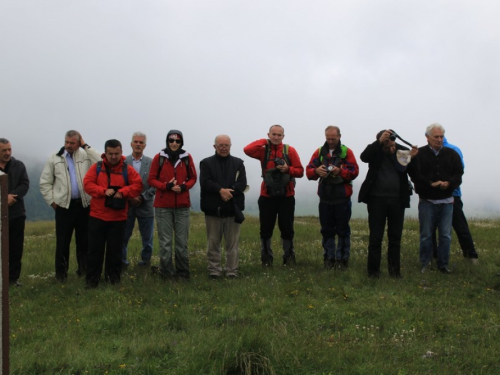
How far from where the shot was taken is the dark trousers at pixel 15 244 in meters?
9.31

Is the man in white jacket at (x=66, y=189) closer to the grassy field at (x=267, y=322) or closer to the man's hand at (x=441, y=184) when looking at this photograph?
the grassy field at (x=267, y=322)

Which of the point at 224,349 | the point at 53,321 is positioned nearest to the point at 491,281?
the point at 224,349

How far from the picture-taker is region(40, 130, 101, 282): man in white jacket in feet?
31.0

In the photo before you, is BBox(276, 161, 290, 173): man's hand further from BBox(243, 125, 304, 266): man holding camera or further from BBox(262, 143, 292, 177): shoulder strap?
BBox(262, 143, 292, 177): shoulder strap

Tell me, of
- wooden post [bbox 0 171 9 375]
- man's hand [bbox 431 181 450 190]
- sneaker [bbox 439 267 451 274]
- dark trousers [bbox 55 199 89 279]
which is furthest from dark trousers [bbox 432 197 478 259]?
wooden post [bbox 0 171 9 375]

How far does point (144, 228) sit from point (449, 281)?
6094mm

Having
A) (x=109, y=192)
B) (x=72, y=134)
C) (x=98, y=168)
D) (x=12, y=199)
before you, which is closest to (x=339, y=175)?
(x=109, y=192)

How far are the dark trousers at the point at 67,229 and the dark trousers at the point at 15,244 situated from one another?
66 cm

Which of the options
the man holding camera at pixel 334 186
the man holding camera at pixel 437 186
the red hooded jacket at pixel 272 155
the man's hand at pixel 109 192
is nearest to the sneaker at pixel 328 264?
the man holding camera at pixel 334 186

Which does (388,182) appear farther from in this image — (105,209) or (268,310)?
(105,209)

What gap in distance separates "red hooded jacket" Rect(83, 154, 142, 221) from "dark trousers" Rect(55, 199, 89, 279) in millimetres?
813

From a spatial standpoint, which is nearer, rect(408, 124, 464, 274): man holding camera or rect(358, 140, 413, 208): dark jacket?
rect(358, 140, 413, 208): dark jacket

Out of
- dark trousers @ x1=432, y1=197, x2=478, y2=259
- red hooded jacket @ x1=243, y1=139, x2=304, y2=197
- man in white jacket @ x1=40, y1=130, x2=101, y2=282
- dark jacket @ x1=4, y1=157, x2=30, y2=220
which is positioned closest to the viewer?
dark jacket @ x1=4, y1=157, x2=30, y2=220

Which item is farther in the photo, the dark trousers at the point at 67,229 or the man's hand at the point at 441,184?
the dark trousers at the point at 67,229
